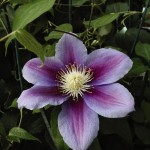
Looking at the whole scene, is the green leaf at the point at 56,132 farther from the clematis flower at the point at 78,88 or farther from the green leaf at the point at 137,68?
the green leaf at the point at 137,68

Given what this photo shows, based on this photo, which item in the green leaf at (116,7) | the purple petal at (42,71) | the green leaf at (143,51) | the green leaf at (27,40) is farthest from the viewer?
the green leaf at (116,7)

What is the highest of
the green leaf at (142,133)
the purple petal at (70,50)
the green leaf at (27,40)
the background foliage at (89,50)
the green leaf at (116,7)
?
the green leaf at (27,40)

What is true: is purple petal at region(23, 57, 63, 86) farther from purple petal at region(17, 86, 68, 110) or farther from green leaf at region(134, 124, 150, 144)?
green leaf at region(134, 124, 150, 144)

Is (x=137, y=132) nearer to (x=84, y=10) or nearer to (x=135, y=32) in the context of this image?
(x=135, y=32)

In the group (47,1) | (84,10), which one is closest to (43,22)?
(84,10)

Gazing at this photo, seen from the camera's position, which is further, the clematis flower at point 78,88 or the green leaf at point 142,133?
the green leaf at point 142,133

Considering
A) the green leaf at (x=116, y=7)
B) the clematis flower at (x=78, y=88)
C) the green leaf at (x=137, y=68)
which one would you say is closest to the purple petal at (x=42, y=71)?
the clematis flower at (x=78, y=88)

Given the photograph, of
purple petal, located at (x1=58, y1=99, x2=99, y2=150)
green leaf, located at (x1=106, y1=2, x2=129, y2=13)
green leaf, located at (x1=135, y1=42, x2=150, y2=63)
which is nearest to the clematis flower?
purple petal, located at (x1=58, y1=99, x2=99, y2=150)
